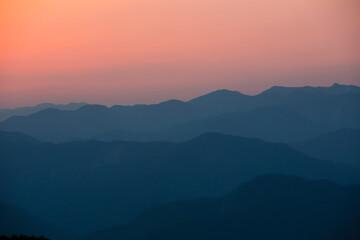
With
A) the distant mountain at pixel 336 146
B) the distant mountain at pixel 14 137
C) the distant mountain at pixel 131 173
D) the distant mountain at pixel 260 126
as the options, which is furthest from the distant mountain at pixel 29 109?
the distant mountain at pixel 336 146

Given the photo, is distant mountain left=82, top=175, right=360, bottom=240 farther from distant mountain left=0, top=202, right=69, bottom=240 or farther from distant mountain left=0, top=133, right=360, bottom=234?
distant mountain left=0, top=202, right=69, bottom=240

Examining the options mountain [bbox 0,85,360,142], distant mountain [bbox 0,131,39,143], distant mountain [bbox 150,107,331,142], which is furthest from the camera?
distant mountain [bbox 0,131,39,143]

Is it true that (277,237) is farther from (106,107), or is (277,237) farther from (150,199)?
(106,107)

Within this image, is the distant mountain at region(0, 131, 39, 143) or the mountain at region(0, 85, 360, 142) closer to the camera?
the mountain at region(0, 85, 360, 142)

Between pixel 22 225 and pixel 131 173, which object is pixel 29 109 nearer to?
pixel 22 225

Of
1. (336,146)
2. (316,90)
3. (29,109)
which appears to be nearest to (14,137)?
(29,109)

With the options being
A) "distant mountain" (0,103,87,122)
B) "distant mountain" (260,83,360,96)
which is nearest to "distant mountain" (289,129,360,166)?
"distant mountain" (260,83,360,96)

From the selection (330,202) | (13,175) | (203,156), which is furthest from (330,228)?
(13,175)
